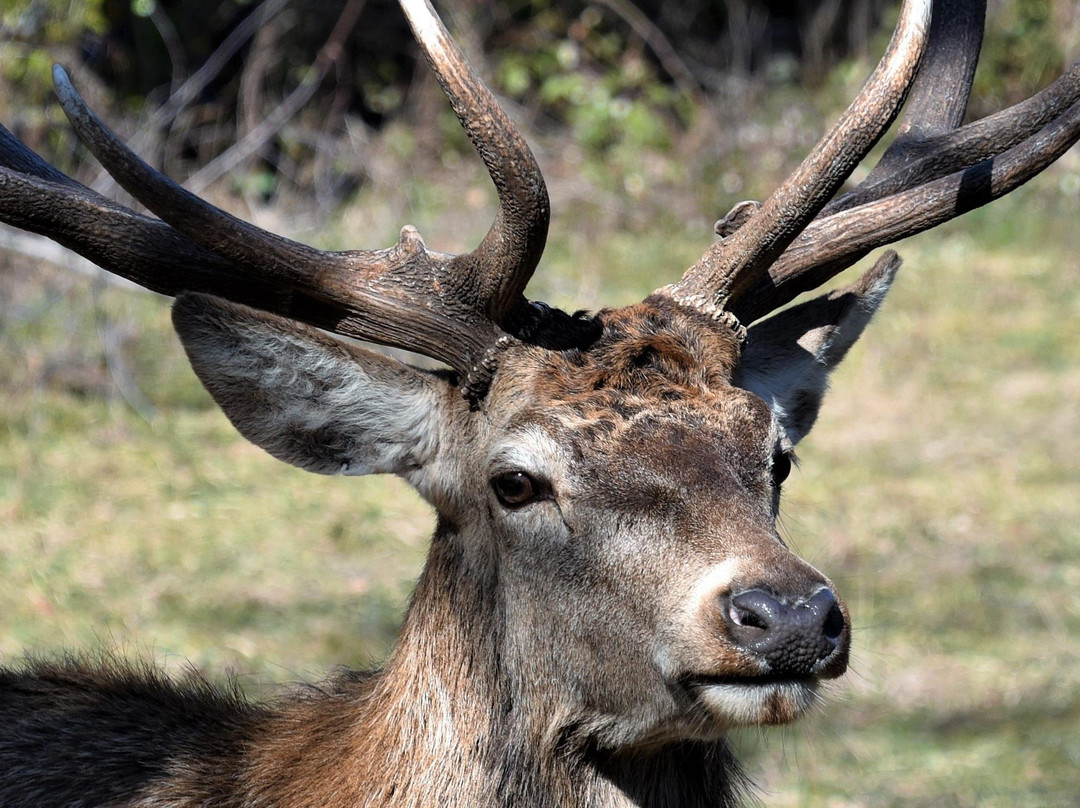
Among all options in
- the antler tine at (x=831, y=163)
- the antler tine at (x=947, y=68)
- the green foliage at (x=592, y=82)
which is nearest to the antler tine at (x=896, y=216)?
the antler tine at (x=831, y=163)

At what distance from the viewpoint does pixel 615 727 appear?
3.15 metres

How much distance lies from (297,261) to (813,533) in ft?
14.9

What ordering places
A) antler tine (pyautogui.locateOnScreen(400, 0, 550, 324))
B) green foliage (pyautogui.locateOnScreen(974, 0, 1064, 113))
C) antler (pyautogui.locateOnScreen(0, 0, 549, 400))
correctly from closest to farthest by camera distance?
antler tine (pyautogui.locateOnScreen(400, 0, 550, 324))
antler (pyautogui.locateOnScreen(0, 0, 549, 400))
green foliage (pyautogui.locateOnScreen(974, 0, 1064, 113))

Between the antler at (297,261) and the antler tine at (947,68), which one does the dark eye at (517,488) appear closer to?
the antler at (297,261)

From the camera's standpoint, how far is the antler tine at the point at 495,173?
313 centimetres

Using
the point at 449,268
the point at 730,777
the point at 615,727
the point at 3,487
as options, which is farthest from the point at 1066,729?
the point at 3,487

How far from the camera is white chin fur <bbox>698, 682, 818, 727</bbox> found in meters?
2.84

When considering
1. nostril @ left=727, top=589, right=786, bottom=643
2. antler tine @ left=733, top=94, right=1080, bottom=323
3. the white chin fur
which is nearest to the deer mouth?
the white chin fur

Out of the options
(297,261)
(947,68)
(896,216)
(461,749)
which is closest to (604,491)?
(461,749)

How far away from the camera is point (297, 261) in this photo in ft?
10.9

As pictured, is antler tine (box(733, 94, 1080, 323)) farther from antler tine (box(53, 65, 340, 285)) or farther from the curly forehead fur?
antler tine (box(53, 65, 340, 285))

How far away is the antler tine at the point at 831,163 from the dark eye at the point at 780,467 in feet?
1.32

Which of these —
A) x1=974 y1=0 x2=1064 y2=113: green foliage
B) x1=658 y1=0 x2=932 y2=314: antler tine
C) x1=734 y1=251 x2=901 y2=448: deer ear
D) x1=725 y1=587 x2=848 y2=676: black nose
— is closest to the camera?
x1=725 y1=587 x2=848 y2=676: black nose

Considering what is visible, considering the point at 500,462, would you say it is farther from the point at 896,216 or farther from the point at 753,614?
the point at 896,216
